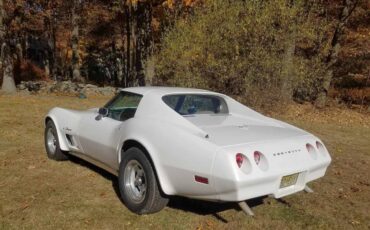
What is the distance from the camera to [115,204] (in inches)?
196

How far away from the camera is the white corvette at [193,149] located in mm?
3891

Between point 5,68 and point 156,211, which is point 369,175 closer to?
point 156,211

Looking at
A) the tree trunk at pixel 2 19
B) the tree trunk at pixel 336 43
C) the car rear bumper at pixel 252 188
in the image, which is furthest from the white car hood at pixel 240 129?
the tree trunk at pixel 2 19

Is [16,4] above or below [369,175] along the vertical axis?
above

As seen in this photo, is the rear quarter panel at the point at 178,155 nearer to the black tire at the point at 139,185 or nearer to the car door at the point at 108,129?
the black tire at the point at 139,185

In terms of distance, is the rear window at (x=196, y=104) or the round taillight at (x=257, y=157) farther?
the rear window at (x=196, y=104)

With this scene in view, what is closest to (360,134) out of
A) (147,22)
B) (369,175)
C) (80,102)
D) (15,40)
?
(369,175)

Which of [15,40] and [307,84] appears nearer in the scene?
[307,84]

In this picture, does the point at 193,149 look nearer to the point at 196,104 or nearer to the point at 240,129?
the point at 240,129

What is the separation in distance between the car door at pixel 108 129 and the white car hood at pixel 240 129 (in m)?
0.90

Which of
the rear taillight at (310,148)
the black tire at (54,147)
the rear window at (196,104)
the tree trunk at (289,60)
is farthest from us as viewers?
the tree trunk at (289,60)

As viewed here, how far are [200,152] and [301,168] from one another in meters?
1.22

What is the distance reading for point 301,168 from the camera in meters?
4.36

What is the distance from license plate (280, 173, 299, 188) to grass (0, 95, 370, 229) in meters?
0.55
